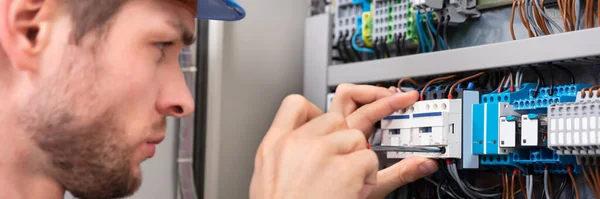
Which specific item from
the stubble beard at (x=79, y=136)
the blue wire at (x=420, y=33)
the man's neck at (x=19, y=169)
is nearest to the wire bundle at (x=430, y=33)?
the blue wire at (x=420, y=33)

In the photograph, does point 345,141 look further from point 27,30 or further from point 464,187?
point 27,30

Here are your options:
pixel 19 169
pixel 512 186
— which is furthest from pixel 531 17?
pixel 19 169

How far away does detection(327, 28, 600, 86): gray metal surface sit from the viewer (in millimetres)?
1155

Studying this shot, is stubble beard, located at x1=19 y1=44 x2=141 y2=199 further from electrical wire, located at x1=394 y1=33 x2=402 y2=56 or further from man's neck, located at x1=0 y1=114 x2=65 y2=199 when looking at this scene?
electrical wire, located at x1=394 y1=33 x2=402 y2=56

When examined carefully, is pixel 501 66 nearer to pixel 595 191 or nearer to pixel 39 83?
pixel 595 191

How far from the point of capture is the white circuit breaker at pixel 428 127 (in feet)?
4.38

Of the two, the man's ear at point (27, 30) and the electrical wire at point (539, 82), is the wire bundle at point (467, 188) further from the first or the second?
the man's ear at point (27, 30)

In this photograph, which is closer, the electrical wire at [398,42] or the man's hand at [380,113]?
the man's hand at [380,113]

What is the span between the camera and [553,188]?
132 cm

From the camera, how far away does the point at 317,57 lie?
172 centimetres

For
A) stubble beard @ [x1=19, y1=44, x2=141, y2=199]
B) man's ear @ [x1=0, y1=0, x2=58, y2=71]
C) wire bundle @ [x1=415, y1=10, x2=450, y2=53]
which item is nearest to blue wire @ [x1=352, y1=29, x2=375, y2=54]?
wire bundle @ [x1=415, y1=10, x2=450, y2=53]

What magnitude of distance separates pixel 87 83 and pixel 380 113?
64cm

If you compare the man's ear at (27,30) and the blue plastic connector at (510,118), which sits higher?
the man's ear at (27,30)

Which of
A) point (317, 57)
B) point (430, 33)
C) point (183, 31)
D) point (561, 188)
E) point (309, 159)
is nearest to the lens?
point (309, 159)
